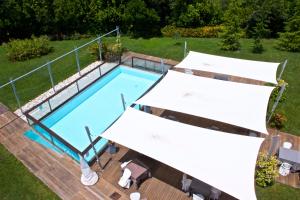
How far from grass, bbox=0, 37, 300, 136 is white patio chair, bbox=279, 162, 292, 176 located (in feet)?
9.38

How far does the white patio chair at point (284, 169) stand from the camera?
1168cm

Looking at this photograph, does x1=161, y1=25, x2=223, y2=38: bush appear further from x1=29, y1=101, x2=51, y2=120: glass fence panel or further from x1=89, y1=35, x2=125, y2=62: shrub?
x1=29, y1=101, x2=51, y2=120: glass fence panel

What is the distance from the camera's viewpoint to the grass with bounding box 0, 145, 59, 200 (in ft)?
38.5

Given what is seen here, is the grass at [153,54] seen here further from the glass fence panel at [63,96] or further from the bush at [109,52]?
the glass fence panel at [63,96]

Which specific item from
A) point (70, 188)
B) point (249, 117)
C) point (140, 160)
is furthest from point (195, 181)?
point (70, 188)

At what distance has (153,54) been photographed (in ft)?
73.6

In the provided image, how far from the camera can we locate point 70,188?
11.8 m

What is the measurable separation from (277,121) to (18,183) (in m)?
12.8

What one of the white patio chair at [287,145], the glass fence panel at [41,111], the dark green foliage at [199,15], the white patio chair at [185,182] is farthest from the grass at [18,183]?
the dark green foliage at [199,15]

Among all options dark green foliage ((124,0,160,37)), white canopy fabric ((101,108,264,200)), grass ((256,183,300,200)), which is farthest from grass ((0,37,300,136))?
white canopy fabric ((101,108,264,200))

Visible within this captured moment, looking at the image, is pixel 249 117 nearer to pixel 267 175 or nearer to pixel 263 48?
pixel 267 175

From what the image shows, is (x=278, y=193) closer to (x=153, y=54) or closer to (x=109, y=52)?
(x=153, y=54)

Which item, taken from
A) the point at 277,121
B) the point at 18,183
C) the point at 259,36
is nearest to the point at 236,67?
the point at 277,121

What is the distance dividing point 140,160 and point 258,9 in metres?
19.7
